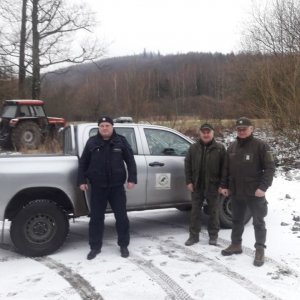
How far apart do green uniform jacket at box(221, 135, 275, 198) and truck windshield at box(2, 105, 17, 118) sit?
13677mm

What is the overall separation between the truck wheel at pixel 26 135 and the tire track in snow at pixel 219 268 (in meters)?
11.3

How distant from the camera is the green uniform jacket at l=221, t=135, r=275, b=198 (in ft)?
17.6

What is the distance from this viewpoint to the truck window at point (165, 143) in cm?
674

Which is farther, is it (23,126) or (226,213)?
(23,126)

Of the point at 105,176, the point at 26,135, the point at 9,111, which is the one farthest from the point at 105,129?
the point at 9,111

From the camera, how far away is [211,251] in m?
5.95

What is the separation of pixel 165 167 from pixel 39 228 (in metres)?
Answer: 2.02

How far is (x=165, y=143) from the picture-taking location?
686 cm

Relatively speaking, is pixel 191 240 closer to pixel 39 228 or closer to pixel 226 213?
pixel 226 213

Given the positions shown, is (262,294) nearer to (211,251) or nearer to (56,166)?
(211,251)

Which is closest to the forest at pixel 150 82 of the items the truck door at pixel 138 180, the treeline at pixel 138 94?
the treeline at pixel 138 94

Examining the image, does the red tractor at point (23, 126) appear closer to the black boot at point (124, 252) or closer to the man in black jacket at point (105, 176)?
the man in black jacket at point (105, 176)

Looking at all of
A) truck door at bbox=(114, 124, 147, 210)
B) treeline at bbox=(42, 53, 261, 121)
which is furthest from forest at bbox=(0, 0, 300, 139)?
truck door at bbox=(114, 124, 147, 210)

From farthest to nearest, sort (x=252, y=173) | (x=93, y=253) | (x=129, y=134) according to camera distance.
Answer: (x=129, y=134) → (x=93, y=253) → (x=252, y=173)
